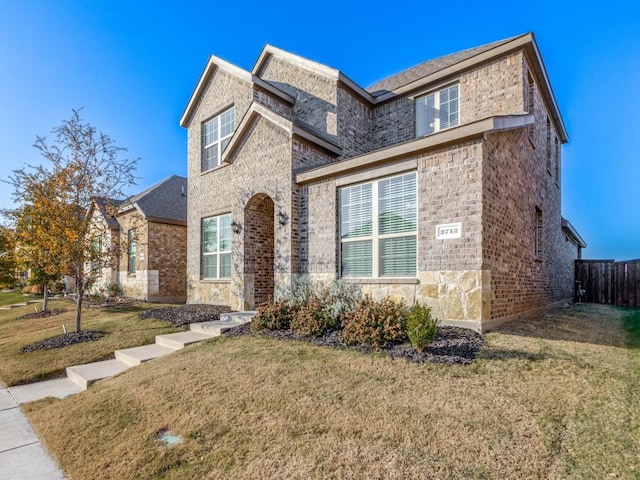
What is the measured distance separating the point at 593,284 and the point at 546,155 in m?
7.78

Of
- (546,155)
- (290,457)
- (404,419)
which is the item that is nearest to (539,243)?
(546,155)

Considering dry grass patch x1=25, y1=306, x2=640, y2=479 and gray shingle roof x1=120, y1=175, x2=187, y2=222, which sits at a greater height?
gray shingle roof x1=120, y1=175, x2=187, y2=222

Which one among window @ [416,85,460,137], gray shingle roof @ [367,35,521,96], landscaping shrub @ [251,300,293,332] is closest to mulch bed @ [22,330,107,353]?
landscaping shrub @ [251,300,293,332]

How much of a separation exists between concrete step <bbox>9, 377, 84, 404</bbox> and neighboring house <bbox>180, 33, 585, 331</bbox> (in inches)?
191

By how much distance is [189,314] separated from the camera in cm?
1019

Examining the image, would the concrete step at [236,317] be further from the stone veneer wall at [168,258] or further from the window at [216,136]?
the stone veneer wall at [168,258]

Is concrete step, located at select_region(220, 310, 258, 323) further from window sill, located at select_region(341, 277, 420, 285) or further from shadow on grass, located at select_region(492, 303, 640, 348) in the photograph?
shadow on grass, located at select_region(492, 303, 640, 348)

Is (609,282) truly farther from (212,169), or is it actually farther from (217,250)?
(212,169)

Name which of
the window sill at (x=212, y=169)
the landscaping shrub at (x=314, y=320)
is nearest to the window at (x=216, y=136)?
the window sill at (x=212, y=169)

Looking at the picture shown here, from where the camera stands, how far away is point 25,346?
26.8 feet

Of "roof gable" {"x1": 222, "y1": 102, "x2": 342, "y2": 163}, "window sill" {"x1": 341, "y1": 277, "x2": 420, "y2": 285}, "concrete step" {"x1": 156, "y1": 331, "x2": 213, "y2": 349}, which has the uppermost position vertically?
"roof gable" {"x1": 222, "y1": 102, "x2": 342, "y2": 163}

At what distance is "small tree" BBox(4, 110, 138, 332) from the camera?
8.40 meters

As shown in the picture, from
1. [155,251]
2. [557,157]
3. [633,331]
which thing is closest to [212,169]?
[155,251]

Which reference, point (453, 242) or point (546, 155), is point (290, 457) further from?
point (546, 155)
